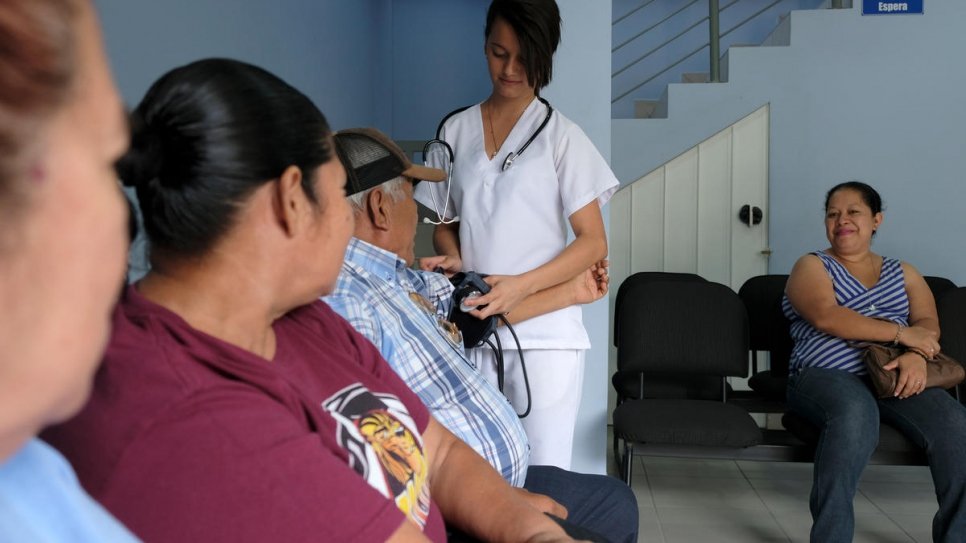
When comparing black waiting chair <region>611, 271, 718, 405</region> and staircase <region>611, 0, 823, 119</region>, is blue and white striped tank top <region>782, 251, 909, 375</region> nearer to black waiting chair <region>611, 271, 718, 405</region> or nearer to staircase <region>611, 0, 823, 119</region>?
black waiting chair <region>611, 271, 718, 405</region>

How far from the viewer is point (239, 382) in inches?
32.3

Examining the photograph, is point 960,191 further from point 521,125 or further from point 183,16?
point 183,16

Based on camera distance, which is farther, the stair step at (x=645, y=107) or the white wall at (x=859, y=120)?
the stair step at (x=645, y=107)

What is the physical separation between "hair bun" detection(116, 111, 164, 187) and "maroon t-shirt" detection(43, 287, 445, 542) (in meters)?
0.11

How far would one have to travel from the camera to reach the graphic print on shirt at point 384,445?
3.14 feet

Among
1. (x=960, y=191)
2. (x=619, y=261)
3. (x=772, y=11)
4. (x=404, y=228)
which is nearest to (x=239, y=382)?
(x=404, y=228)

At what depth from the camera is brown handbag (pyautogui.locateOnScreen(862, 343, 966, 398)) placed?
117 inches

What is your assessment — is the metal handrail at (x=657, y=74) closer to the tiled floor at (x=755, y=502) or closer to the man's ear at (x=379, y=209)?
the tiled floor at (x=755, y=502)

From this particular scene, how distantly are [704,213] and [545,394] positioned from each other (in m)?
3.34

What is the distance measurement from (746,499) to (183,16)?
2844 mm

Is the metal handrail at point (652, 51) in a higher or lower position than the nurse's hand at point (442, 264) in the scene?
higher

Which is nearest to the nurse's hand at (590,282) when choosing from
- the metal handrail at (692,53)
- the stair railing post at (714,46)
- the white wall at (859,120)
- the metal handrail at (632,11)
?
the white wall at (859,120)

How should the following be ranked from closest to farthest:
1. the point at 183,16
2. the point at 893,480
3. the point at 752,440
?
the point at 183,16 → the point at 752,440 → the point at 893,480

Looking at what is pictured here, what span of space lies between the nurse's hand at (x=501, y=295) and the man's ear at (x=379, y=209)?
37cm
